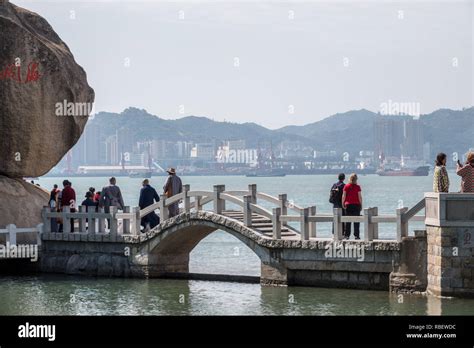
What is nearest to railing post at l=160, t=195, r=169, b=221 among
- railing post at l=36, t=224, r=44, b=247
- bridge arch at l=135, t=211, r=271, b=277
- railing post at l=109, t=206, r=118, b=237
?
bridge arch at l=135, t=211, r=271, b=277

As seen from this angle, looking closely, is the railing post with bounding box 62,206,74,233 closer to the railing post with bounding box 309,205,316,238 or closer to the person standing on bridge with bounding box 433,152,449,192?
the railing post with bounding box 309,205,316,238

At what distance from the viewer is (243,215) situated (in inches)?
1130

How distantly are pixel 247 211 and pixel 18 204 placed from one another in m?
7.43

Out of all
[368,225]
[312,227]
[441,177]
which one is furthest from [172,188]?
[441,177]

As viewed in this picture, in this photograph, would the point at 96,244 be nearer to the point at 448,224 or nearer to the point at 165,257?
the point at 165,257

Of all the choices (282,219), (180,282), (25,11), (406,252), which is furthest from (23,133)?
(406,252)

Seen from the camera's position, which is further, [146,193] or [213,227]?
[146,193]

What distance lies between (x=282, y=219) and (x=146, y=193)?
5.04 meters

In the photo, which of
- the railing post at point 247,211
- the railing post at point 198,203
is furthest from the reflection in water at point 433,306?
the railing post at point 198,203

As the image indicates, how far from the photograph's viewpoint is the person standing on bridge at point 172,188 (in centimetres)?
3030

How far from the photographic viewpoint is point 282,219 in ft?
89.6

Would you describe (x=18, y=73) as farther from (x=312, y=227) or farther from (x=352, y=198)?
(x=352, y=198)

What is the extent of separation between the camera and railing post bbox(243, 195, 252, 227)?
2783 centimetres

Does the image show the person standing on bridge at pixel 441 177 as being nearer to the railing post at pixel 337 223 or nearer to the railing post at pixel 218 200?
the railing post at pixel 337 223
